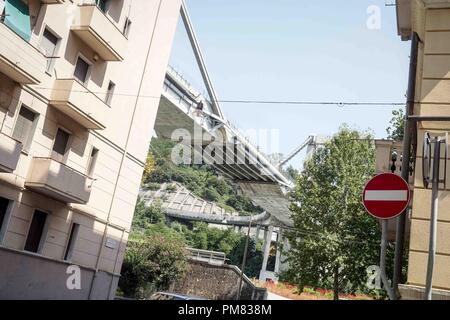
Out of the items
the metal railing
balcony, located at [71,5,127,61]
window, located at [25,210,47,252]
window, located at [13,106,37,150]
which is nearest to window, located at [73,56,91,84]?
balcony, located at [71,5,127,61]

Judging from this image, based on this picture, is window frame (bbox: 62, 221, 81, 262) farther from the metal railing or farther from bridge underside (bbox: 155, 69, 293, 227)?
the metal railing

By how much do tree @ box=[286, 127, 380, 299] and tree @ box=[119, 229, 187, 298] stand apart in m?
7.29

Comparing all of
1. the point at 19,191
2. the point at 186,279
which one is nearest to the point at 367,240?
the point at 186,279

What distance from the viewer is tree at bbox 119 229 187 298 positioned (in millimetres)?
26000

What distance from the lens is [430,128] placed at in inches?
207

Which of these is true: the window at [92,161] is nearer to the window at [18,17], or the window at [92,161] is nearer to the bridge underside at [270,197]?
the window at [18,17]

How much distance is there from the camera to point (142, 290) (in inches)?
1025

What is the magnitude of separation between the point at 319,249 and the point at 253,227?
4944 cm

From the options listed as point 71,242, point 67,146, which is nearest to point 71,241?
point 71,242

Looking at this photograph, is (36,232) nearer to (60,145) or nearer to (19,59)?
(60,145)

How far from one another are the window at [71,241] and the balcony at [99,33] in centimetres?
573

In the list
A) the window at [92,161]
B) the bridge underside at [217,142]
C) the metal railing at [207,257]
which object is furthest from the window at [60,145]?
the metal railing at [207,257]

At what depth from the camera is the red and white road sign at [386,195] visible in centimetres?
378

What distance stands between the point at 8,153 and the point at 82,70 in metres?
4.52
